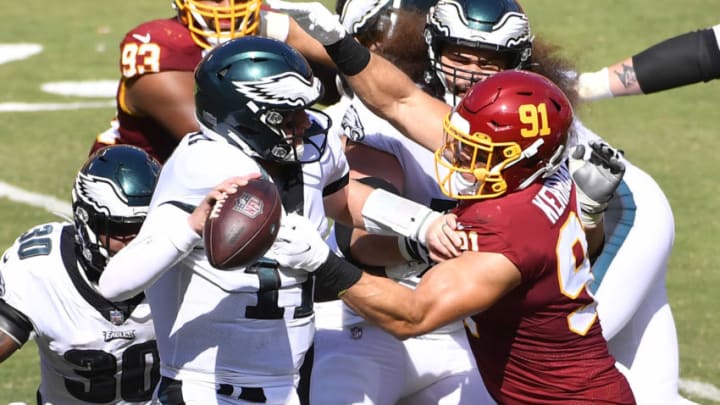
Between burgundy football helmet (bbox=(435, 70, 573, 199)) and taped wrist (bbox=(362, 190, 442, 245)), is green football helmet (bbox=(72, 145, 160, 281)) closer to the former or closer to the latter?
taped wrist (bbox=(362, 190, 442, 245))

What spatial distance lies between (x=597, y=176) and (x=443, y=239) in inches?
33.1

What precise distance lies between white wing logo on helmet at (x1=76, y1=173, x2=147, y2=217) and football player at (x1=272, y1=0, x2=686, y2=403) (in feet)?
3.42

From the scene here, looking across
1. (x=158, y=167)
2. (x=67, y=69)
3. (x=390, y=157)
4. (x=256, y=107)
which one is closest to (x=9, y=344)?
(x=158, y=167)

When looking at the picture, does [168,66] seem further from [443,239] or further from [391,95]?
[443,239]

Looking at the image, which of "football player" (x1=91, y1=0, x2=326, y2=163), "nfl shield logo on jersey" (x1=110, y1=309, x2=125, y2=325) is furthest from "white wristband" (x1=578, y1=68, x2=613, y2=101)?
"nfl shield logo on jersey" (x1=110, y1=309, x2=125, y2=325)

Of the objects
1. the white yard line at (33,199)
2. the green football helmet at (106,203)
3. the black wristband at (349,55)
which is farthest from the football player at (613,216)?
the white yard line at (33,199)

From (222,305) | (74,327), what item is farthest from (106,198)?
(222,305)

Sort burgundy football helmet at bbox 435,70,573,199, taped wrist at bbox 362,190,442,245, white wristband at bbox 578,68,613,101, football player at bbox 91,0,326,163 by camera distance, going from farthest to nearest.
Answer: white wristband at bbox 578,68,613,101 < football player at bbox 91,0,326,163 < taped wrist at bbox 362,190,442,245 < burgundy football helmet at bbox 435,70,573,199

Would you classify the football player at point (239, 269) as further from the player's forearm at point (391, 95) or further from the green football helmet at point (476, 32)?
the green football helmet at point (476, 32)

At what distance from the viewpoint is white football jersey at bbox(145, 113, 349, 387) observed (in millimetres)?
4012

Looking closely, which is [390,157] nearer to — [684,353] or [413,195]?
[413,195]

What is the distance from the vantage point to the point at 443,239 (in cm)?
430

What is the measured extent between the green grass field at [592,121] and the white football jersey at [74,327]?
58.0 inches

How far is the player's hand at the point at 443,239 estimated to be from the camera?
4237mm
